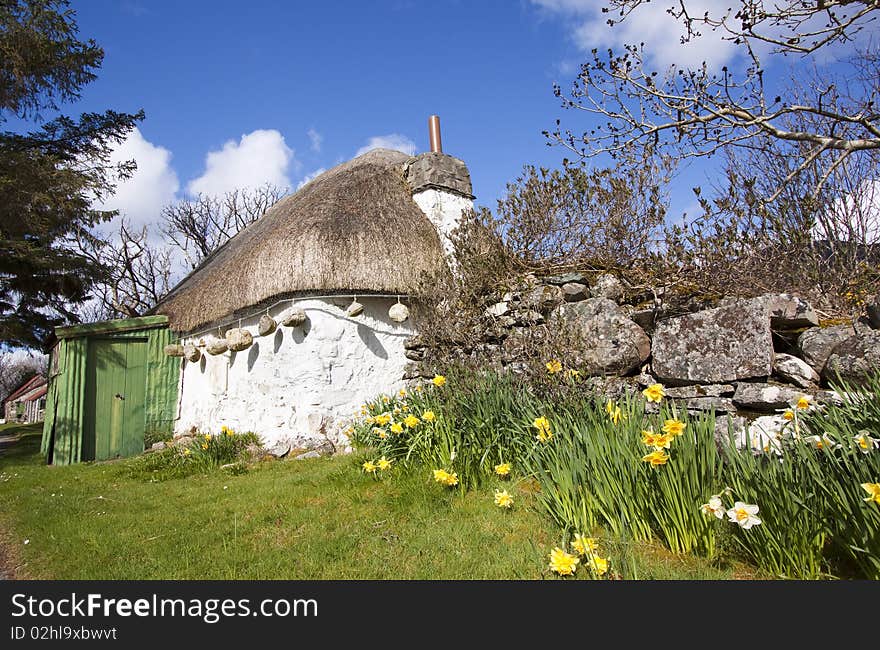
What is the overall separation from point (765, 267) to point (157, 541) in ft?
15.3

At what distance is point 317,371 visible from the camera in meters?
6.22

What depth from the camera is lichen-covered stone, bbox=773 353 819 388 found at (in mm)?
3096

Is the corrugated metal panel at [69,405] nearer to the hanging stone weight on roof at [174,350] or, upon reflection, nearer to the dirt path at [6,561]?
the hanging stone weight on roof at [174,350]

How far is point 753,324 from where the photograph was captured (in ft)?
10.8

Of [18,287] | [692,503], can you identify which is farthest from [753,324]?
[18,287]

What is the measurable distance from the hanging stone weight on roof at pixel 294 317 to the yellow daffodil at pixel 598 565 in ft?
15.7

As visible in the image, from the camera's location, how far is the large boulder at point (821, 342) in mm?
3076

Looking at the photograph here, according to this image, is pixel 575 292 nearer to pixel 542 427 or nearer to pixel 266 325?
pixel 542 427

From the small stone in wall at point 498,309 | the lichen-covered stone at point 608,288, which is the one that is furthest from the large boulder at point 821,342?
Result: the small stone in wall at point 498,309

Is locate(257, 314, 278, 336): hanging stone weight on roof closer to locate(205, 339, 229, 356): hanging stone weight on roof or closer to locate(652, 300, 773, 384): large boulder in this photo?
locate(205, 339, 229, 356): hanging stone weight on roof

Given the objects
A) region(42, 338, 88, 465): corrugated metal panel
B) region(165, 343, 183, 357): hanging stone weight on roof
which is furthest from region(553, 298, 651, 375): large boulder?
region(42, 338, 88, 465): corrugated metal panel

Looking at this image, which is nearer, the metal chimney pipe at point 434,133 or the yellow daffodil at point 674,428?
the yellow daffodil at point 674,428

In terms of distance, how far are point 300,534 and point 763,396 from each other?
2.94 meters

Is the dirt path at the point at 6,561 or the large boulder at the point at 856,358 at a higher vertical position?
the large boulder at the point at 856,358
